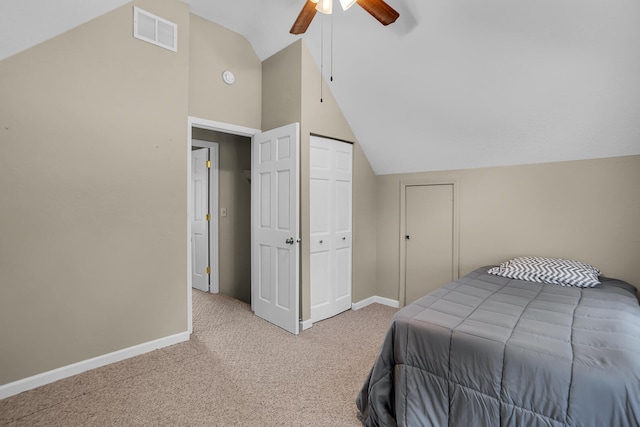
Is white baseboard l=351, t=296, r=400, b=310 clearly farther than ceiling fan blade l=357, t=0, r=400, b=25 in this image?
Yes

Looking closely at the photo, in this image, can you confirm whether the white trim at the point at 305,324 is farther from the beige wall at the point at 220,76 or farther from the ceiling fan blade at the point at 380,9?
the ceiling fan blade at the point at 380,9

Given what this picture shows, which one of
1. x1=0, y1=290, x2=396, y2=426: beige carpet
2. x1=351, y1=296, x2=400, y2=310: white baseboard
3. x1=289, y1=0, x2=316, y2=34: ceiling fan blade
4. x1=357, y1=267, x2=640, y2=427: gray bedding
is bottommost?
x1=0, y1=290, x2=396, y2=426: beige carpet

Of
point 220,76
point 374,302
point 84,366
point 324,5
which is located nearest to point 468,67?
point 324,5

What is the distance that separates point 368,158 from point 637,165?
244cm

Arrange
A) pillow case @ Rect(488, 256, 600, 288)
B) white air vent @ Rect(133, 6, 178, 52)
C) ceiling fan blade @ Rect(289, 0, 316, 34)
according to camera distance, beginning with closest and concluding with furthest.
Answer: ceiling fan blade @ Rect(289, 0, 316, 34)
pillow case @ Rect(488, 256, 600, 288)
white air vent @ Rect(133, 6, 178, 52)

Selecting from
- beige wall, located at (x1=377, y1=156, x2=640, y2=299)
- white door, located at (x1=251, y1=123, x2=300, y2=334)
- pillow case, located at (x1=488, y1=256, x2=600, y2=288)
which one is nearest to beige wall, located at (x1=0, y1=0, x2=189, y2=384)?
white door, located at (x1=251, y1=123, x2=300, y2=334)

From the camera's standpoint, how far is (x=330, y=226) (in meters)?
3.49

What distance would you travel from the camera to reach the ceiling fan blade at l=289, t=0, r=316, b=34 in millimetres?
1949

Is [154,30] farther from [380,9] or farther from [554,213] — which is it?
[554,213]

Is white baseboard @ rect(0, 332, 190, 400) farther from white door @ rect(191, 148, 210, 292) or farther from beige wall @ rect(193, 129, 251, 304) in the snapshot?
white door @ rect(191, 148, 210, 292)

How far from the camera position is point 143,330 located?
2654mm

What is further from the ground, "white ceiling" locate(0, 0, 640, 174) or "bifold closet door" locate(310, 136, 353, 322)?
"white ceiling" locate(0, 0, 640, 174)

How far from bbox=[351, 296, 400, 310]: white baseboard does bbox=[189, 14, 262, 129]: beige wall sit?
2.41 m

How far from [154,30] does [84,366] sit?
2.75m
